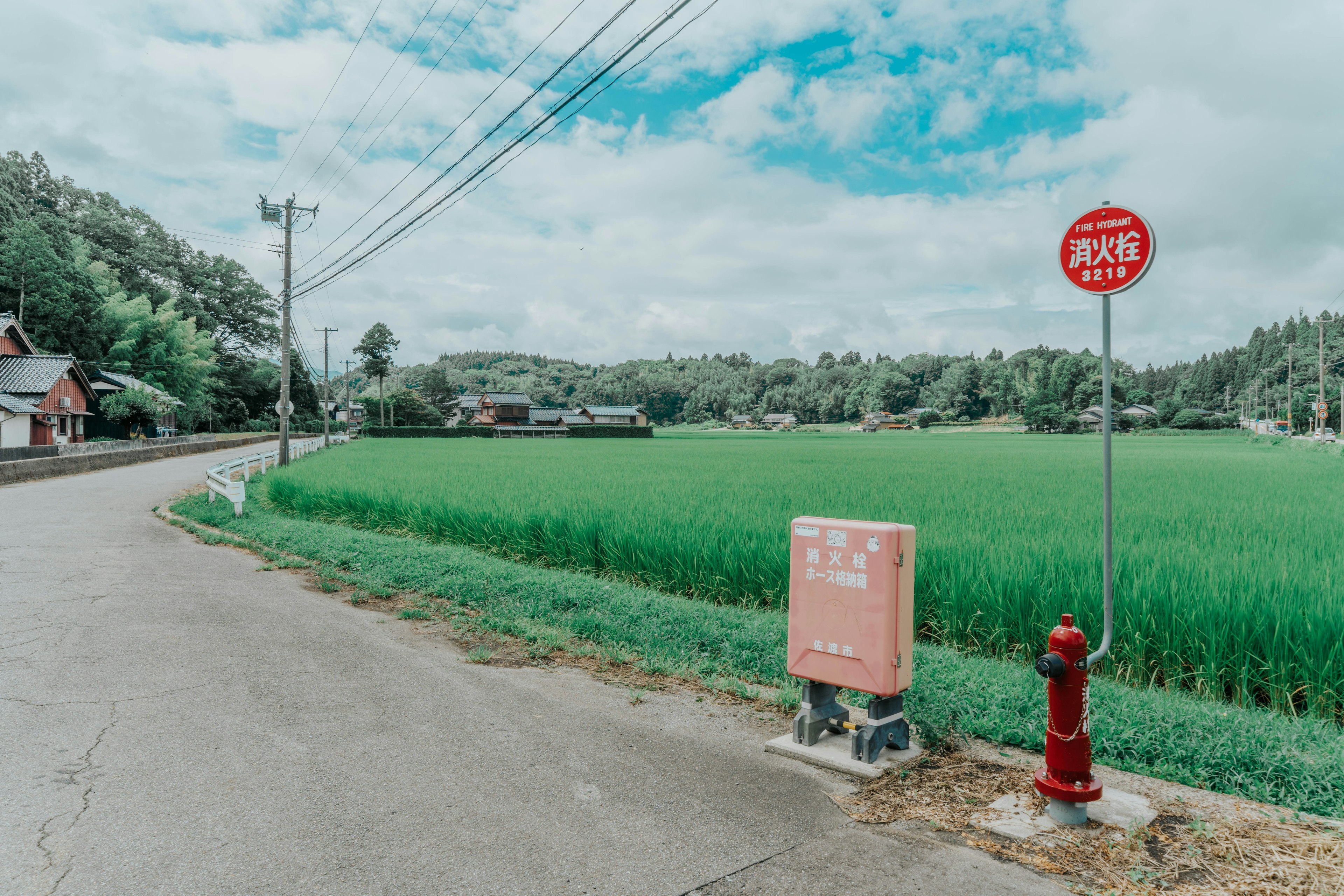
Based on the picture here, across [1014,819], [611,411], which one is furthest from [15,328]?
[611,411]

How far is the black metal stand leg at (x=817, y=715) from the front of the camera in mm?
4176

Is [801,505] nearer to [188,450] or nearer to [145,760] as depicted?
[145,760]

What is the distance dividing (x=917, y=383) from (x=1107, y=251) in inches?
5452

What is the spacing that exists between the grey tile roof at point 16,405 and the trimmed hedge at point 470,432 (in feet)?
107

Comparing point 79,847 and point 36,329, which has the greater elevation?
point 36,329

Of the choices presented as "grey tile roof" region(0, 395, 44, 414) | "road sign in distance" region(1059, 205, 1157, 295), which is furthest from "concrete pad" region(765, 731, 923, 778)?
"grey tile roof" region(0, 395, 44, 414)

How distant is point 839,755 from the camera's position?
13.3 feet

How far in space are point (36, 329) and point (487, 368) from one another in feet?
415

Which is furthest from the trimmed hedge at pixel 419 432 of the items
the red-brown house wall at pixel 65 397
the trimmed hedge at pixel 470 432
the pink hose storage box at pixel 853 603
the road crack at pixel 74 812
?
the pink hose storage box at pixel 853 603

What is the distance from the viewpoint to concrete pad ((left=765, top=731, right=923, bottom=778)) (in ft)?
12.8

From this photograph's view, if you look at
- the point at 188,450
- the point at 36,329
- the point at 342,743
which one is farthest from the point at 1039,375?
the point at 342,743

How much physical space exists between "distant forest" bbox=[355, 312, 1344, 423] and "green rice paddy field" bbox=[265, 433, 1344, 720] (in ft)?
255

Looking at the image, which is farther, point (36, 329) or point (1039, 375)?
point (1039, 375)

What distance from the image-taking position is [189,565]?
10.3m
